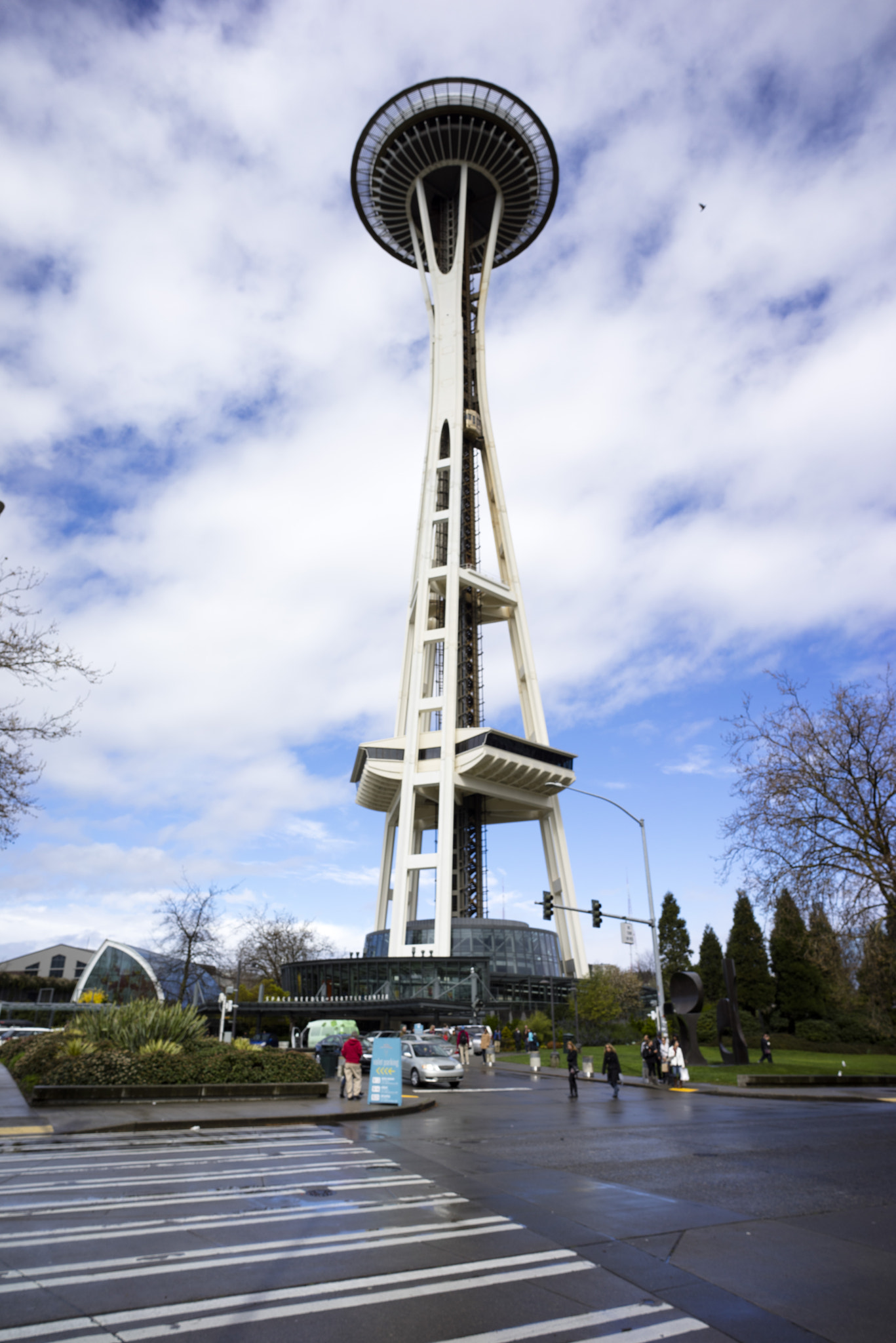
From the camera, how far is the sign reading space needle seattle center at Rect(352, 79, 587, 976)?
64.9 meters

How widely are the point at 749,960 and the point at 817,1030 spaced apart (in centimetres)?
700

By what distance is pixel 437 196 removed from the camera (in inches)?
3236

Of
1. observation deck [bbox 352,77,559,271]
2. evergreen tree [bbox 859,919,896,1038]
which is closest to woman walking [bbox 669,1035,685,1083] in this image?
evergreen tree [bbox 859,919,896,1038]

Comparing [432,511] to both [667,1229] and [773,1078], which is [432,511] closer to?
[773,1078]

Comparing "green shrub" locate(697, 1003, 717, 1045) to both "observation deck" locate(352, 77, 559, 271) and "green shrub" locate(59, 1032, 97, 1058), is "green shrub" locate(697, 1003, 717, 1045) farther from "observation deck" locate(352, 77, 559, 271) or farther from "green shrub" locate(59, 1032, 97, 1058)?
"observation deck" locate(352, 77, 559, 271)

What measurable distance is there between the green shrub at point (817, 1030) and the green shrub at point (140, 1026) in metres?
49.6

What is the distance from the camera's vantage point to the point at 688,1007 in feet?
112

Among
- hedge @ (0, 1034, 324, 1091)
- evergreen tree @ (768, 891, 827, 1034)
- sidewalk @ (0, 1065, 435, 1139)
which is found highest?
evergreen tree @ (768, 891, 827, 1034)

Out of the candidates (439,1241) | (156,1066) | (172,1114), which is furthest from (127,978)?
(439,1241)

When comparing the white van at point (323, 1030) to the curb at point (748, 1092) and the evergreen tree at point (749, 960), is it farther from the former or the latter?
the evergreen tree at point (749, 960)

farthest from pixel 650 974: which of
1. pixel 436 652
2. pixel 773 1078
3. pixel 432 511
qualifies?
pixel 773 1078

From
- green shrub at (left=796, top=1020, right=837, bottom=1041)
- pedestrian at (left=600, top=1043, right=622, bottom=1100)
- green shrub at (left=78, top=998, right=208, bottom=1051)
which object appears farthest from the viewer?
green shrub at (left=796, top=1020, right=837, bottom=1041)

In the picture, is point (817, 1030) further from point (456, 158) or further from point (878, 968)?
point (456, 158)

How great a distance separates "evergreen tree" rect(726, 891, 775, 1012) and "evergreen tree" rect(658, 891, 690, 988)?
1678 centimetres
